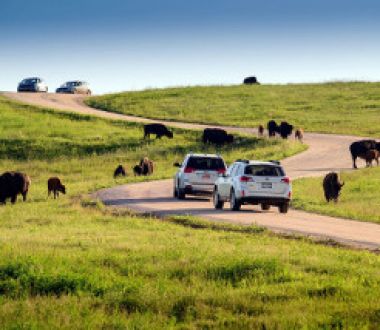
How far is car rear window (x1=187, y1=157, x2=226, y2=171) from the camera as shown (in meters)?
40.0

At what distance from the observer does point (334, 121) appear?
3492 inches

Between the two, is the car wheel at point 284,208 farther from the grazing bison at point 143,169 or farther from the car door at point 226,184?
the grazing bison at point 143,169

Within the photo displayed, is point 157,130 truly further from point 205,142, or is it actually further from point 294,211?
point 294,211

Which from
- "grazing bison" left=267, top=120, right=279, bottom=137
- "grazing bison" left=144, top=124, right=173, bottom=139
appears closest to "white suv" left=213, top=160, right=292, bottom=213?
"grazing bison" left=267, top=120, right=279, bottom=137

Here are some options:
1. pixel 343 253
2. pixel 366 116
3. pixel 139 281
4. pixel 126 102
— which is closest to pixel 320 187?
pixel 343 253

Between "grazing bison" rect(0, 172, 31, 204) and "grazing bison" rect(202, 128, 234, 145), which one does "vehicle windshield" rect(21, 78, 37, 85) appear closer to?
"grazing bison" rect(202, 128, 234, 145)

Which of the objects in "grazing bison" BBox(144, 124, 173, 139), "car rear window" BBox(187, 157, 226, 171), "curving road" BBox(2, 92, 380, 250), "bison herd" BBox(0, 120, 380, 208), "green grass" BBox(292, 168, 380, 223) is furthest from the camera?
"grazing bison" BBox(144, 124, 173, 139)

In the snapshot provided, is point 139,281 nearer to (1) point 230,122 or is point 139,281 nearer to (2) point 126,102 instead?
(1) point 230,122

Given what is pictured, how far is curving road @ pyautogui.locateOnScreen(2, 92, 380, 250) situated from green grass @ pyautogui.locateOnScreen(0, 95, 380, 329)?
1.57 meters

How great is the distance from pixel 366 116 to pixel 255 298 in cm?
7719

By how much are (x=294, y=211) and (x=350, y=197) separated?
734 centimetres

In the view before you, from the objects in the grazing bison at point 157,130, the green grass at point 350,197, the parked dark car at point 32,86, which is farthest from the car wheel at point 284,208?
the parked dark car at point 32,86

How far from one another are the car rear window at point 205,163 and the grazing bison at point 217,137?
102ft

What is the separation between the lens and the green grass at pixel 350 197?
108ft
